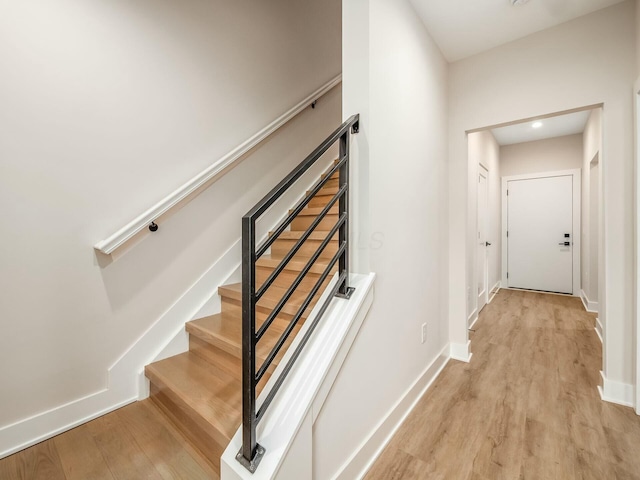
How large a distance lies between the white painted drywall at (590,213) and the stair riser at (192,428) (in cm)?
443

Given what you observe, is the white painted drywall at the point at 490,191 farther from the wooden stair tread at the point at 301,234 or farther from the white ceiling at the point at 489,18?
the wooden stair tread at the point at 301,234

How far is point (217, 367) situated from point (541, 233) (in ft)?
18.5

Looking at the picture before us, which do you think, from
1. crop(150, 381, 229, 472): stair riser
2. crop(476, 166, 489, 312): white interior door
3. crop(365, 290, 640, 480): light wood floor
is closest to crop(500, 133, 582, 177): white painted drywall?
crop(476, 166, 489, 312): white interior door

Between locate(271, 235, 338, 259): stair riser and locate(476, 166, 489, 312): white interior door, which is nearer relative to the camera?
locate(271, 235, 338, 259): stair riser

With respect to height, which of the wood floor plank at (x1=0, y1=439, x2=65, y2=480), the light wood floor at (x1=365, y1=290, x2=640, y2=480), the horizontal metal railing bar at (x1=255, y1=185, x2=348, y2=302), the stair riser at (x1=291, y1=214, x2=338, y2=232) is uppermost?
the stair riser at (x1=291, y1=214, x2=338, y2=232)

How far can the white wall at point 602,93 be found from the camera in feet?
5.89

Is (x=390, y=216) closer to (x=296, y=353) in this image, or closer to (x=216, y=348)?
(x=296, y=353)

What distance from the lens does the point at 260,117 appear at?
2.33m

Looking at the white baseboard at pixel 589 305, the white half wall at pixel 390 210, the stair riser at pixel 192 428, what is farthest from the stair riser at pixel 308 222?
the white baseboard at pixel 589 305

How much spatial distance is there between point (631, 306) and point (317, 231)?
2079mm

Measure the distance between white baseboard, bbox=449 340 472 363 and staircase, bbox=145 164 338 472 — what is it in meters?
1.62

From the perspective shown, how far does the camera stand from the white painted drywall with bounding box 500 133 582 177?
4.59 meters

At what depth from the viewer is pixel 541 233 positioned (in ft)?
16.1

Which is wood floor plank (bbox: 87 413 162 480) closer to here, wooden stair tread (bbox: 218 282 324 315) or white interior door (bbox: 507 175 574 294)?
wooden stair tread (bbox: 218 282 324 315)
